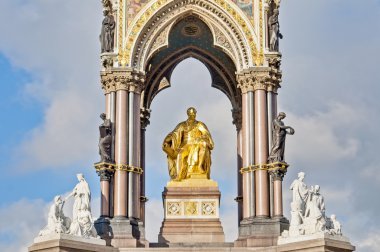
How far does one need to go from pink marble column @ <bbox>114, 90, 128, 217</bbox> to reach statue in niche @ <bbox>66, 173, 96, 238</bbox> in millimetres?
1329

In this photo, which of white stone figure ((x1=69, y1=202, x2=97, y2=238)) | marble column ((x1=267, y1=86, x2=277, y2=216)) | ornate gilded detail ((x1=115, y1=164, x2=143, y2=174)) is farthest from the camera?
marble column ((x1=267, y1=86, x2=277, y2=216))

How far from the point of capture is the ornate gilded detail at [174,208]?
41094 mm

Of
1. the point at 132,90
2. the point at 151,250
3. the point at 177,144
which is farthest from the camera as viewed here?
the point at 177,144

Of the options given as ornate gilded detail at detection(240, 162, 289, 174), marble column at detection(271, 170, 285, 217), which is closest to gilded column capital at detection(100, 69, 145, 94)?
ornate gilded detail at detection(240, 162, 289, 174)

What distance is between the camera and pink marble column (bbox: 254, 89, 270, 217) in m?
39.0

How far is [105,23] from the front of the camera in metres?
40.4

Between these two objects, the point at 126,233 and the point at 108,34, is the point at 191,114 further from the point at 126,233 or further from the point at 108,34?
the point at 126,233

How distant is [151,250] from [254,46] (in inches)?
320

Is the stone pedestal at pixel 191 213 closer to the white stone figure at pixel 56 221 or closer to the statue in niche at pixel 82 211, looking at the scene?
the statue in niche at pixel 82 211

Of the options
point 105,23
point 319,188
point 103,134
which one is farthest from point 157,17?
point 319,188

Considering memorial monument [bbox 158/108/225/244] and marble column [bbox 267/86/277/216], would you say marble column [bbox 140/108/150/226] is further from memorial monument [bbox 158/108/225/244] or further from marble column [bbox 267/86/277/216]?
marble column [bbox 267/86/277/216]

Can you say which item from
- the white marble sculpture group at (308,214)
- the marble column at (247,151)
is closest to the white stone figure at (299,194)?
the white marble sculpture group at (308,214)

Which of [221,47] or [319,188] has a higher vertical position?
[221,47]

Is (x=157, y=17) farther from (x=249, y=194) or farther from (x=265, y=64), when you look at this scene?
(x=249, y=194)
